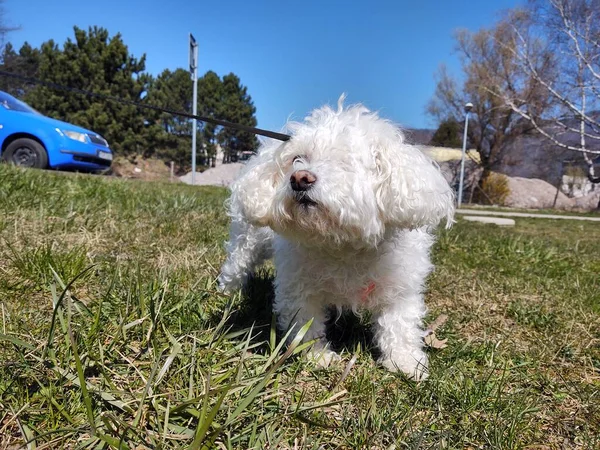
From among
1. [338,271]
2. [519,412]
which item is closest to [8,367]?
[338,271]

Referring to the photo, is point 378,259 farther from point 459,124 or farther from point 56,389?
point 459,124

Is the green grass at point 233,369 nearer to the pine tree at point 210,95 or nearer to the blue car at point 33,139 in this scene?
the blue car at point 33,139

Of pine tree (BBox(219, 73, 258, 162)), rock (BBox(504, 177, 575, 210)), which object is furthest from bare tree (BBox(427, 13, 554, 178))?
pine tree (BBox(219, 73, 258, 162))

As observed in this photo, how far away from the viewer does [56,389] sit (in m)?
1.44

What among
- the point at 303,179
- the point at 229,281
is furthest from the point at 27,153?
the point at 303,179

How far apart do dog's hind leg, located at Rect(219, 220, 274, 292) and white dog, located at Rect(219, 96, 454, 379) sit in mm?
530

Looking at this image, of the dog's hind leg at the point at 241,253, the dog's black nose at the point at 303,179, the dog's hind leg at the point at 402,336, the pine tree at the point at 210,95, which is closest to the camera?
the dog's black nose at the point at 303,179

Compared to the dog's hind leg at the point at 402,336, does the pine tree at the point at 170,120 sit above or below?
above

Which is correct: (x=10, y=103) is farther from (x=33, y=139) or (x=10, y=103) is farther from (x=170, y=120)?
(x=170, y=120)

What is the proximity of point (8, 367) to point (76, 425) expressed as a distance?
0.37 metres

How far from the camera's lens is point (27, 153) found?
28.6ft

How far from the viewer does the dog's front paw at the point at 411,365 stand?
1.97 m

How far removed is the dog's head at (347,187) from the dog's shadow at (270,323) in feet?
1.88

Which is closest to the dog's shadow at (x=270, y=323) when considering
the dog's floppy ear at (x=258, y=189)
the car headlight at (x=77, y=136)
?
the dog's floppy ear at (x=258, y=189)
